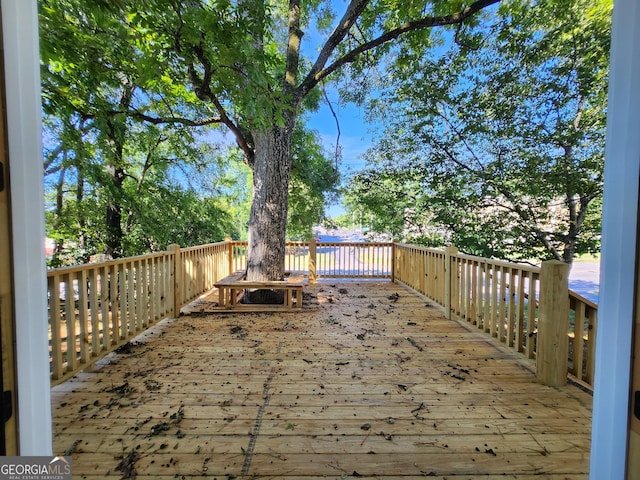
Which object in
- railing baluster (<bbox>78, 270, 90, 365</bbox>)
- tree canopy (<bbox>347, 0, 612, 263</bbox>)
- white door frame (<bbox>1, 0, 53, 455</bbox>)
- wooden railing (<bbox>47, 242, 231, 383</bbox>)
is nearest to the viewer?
white door frame (<bbox>1, 0, 53, 455</bbox>)

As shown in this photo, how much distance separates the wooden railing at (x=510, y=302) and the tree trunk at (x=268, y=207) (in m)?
2.53

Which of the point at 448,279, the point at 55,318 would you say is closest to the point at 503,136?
the point at 448,279

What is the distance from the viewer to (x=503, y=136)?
561 cm

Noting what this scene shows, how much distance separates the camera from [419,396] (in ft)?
6.22

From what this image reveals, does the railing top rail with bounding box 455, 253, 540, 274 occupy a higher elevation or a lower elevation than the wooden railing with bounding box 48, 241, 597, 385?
higher

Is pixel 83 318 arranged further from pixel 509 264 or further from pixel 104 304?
pixel 509 264

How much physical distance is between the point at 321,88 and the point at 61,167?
5.96 m

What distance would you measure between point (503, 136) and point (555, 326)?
5.03m

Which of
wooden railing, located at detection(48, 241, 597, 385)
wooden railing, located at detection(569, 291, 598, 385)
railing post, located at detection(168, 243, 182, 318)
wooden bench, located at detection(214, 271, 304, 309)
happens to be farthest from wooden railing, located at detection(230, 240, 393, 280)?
wooden railing, located at detection(569, 291, 598, 385)

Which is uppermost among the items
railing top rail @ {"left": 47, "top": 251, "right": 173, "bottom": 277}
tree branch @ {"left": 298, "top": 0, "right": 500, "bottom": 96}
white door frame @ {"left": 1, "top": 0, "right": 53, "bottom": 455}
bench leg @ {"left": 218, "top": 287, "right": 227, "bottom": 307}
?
tree branch @ {"left": 298, "top": 0, "right": 500, "bottom": 96}

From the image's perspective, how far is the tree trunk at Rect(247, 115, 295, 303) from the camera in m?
4.37

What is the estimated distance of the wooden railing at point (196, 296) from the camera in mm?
2023

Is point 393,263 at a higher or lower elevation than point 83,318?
lower

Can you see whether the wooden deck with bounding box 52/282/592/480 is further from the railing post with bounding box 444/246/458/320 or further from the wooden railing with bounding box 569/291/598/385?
the railing post with bounding box 444/246/458/320
